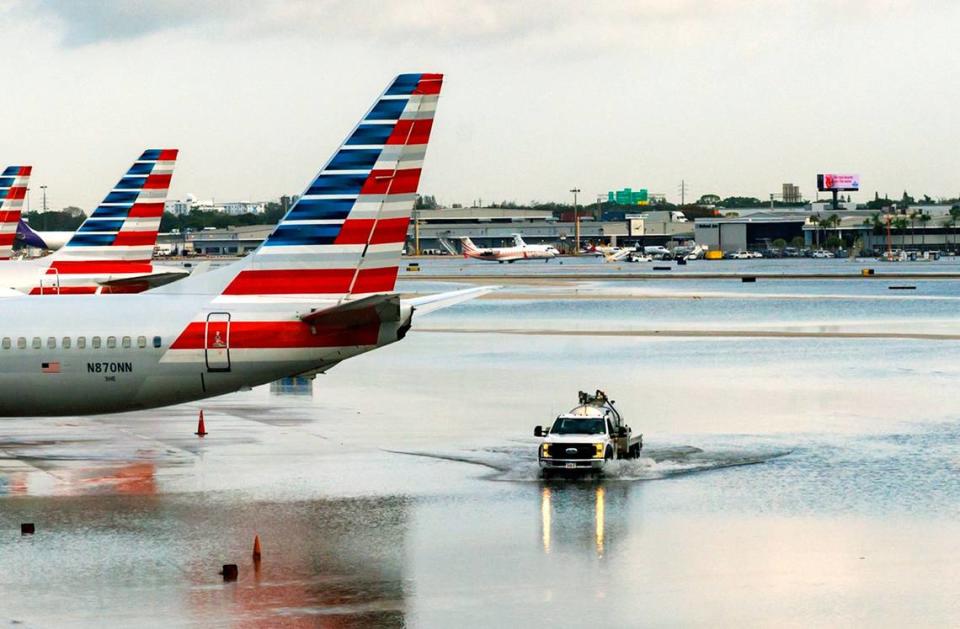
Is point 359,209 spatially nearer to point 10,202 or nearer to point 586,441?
point 586,441

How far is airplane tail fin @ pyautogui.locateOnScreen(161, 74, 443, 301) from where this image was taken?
4291 cm

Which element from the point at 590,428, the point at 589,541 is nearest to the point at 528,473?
the point at 590,428

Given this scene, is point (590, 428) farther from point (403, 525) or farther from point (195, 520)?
point (195, 520)

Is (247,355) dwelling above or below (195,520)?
above

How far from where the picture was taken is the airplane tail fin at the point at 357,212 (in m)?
42.9

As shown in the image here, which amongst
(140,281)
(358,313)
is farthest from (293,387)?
(358,313)

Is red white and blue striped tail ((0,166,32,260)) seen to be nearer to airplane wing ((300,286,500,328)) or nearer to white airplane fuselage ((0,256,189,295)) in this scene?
white airplane fuselage ((0,256,189,295))

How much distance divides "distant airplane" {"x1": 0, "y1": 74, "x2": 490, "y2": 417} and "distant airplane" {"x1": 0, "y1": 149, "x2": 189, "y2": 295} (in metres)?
27.1

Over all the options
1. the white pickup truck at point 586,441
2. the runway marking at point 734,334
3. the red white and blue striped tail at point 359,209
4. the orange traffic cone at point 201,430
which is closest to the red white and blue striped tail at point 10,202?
the runway marking at point 734,334

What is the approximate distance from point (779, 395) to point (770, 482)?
2288 centimetres

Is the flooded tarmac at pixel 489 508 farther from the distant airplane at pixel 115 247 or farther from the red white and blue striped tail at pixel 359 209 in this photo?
the distant airplane at pixel 115 247

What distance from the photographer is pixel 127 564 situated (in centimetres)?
3061

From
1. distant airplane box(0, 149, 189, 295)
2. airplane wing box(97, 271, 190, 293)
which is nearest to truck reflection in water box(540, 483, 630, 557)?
airplane wing box(97, 271, 190, 293)

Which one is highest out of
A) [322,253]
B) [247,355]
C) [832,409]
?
[322,253]
